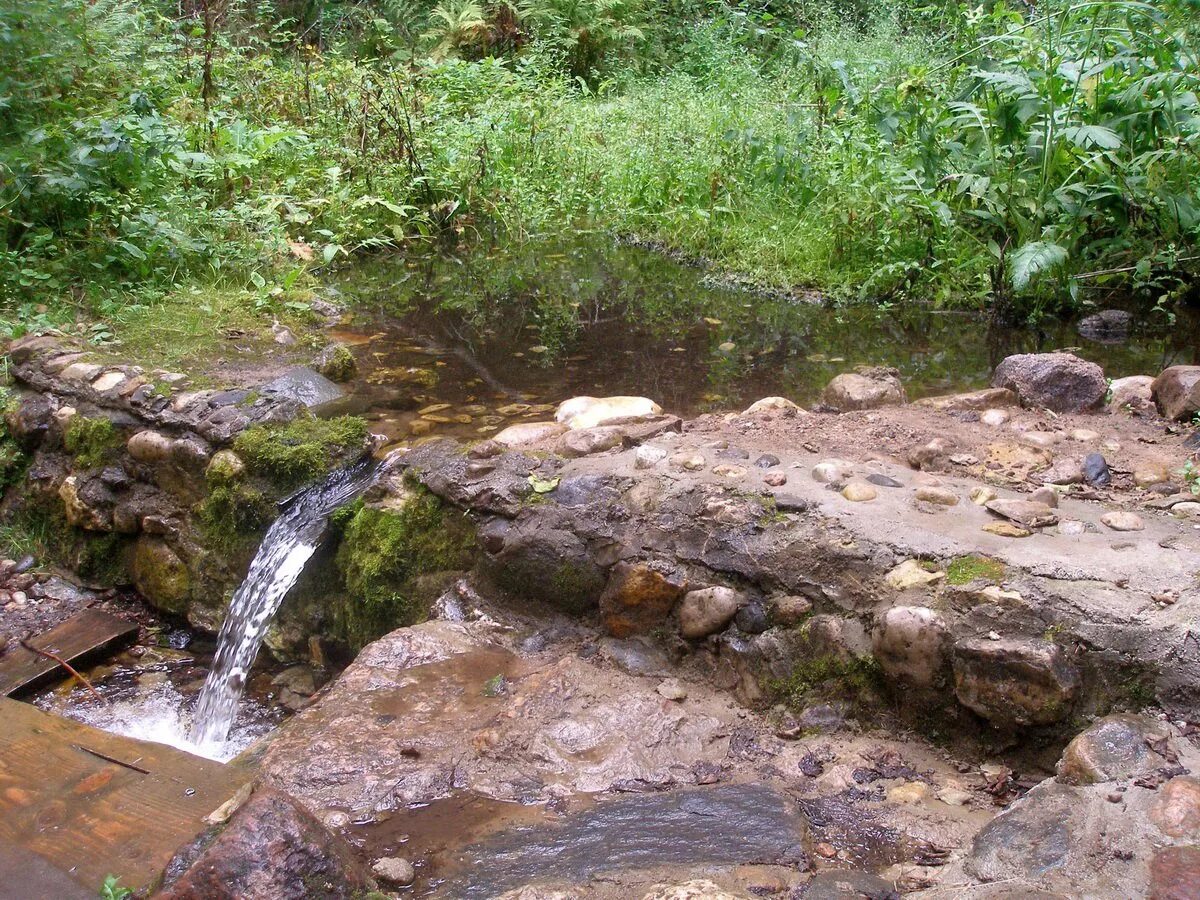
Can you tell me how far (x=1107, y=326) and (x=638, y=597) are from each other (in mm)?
3804

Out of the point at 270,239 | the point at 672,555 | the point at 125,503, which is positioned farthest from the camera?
the point at 270,239

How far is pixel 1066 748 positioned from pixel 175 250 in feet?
17.4

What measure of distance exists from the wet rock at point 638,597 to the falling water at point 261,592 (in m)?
1.26

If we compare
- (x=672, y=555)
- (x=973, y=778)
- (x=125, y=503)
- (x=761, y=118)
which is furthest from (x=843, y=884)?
(x=761, y=118)

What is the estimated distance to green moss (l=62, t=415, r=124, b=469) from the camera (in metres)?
4.51

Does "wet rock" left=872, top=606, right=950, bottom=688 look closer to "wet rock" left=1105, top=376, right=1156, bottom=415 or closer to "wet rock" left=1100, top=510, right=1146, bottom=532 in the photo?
"wet rock" left=1100, top=510, right=1146, bottom=532

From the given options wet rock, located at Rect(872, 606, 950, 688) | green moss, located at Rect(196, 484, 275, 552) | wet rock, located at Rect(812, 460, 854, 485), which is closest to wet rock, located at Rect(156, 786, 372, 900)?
wet rock, located at Rect(872, 606, 950, 688)

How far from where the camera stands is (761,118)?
8211 millimetres

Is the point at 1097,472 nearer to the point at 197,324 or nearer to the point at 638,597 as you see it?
the point at 638,597

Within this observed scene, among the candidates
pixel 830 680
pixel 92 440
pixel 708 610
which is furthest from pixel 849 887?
pixel 92 440

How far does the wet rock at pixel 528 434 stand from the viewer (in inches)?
150

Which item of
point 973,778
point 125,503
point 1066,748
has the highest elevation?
point 1066,748

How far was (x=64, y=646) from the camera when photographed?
4.07 meters

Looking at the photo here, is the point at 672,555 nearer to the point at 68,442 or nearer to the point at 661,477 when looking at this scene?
the point at 661,477
